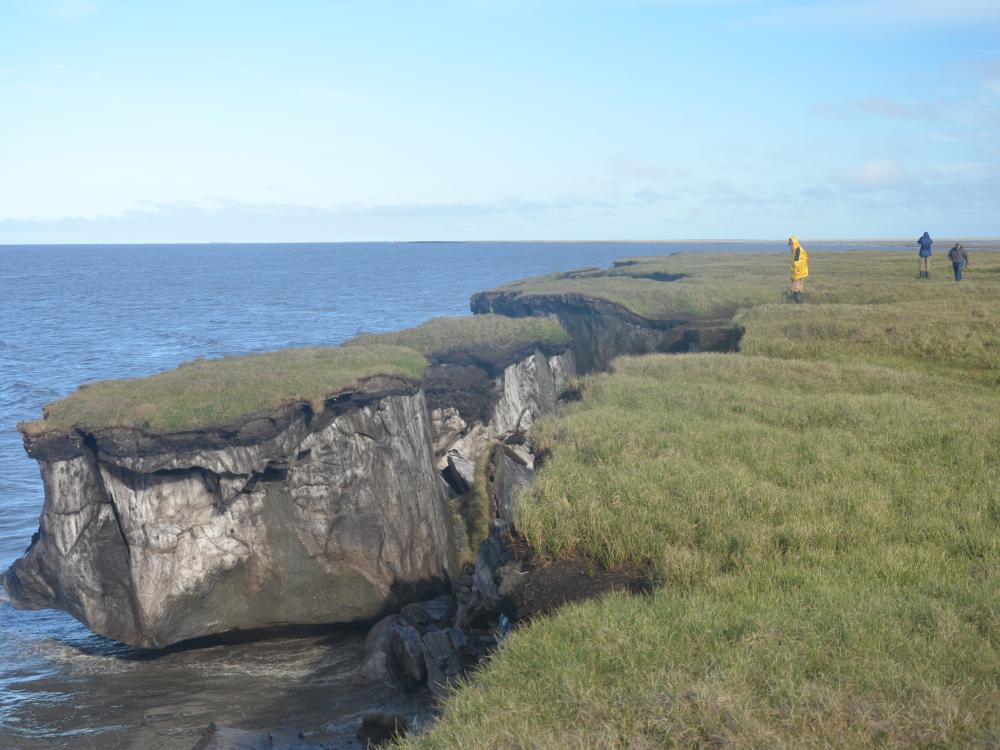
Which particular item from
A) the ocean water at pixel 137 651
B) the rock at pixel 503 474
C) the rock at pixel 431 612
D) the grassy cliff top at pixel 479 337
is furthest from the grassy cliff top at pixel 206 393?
the grassy cliff top at pixel 479 337

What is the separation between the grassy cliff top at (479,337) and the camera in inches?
1347

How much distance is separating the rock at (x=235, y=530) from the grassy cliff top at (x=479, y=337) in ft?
33.4

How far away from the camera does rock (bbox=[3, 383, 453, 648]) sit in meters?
21.1

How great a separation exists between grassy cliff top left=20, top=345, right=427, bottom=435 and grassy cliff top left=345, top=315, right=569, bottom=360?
20.8ft

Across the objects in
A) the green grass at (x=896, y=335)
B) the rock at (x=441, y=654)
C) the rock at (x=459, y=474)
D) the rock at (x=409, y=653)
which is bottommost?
the rock at (x=409, y=653)

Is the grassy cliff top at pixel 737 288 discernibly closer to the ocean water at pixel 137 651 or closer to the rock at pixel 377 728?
the ocean water at pixel 137 651

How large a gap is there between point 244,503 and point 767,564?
1471 cm

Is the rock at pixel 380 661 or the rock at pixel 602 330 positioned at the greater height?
the rock at pixel 602 330

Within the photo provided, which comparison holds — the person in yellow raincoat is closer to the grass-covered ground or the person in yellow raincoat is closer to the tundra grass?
the grass-covered ground

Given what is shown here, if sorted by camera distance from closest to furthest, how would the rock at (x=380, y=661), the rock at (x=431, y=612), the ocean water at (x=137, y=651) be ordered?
the ocean water at (x=137, y=651) < the rock at (x=380, y=661) < the rock at (x=431, y=612)

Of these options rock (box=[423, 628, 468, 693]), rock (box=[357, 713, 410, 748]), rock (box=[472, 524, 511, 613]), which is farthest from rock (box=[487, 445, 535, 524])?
rock (box=[357, 713, 410, 748])

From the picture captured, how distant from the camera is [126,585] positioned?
21.0m

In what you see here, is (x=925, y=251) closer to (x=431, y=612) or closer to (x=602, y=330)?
(x=602, y=330)

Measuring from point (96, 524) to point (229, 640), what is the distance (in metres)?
4.27
